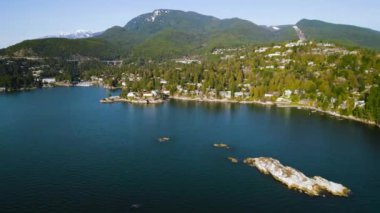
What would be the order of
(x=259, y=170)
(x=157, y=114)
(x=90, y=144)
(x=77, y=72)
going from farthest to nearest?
(x=77, y=72) < (x=157, y=114) < (x=90, y=144) < (x=259, y=170)

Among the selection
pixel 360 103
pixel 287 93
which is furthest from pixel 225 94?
pixel 360 103

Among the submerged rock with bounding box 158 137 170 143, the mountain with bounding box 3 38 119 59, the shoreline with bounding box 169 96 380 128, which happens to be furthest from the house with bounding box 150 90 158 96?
the mountain with bounding box 3 38 119 59

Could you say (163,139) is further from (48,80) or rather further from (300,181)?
(48,80)

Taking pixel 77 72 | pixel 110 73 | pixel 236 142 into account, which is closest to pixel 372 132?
pixel 236 142

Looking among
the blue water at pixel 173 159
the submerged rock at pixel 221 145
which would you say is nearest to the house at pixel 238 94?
the blue water at pixel 173 159

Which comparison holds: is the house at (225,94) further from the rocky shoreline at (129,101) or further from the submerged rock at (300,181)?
the submerged rock at (300,181)

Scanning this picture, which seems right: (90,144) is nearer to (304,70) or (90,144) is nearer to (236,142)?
(236,142)

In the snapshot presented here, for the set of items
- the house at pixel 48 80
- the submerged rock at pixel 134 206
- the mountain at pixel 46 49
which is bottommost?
the submerged rock at pixel 134 206
